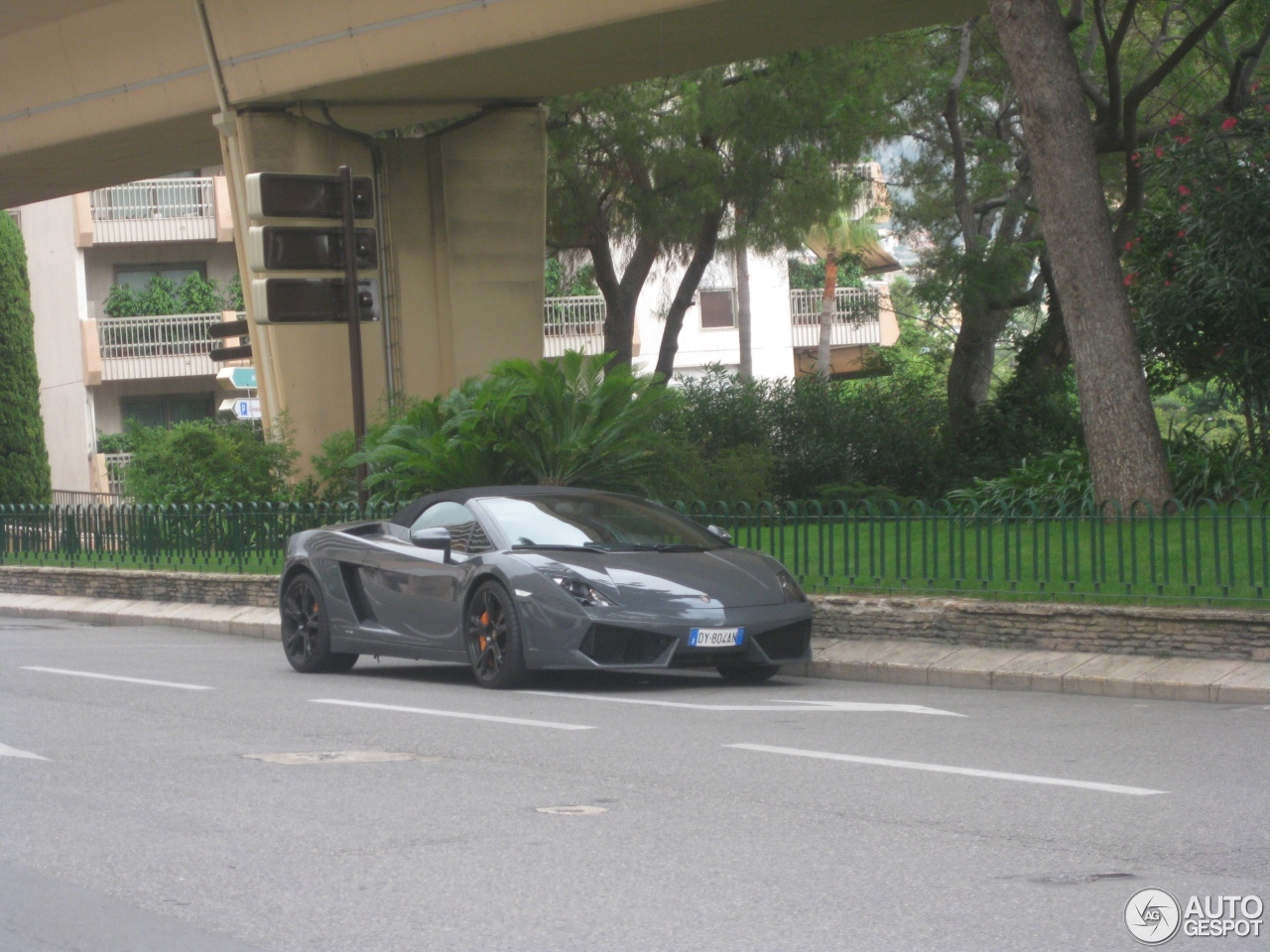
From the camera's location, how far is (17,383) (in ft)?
126

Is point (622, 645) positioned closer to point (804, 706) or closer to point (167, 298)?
point (804, 706)

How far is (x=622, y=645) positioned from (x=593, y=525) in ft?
4.70

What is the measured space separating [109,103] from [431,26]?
6148mm

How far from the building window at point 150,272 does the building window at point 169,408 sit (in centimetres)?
292

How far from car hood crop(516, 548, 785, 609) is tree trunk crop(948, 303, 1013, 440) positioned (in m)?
14.8

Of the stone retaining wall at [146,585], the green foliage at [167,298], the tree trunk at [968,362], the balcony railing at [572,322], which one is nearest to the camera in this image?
the stone retaining wall at [146,585]

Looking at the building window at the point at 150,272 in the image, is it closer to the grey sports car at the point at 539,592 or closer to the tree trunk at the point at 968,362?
the tree trunk at the point at 968,362

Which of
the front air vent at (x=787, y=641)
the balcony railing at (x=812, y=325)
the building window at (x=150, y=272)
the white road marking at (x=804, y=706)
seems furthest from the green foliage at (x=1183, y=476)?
the balcony railing at (x=812, y=325)

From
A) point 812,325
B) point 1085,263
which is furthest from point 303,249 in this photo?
point 812,325

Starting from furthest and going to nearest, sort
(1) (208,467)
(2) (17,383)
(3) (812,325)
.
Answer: (3) (812,325)
(2) (17,383)
(1) (208,467)

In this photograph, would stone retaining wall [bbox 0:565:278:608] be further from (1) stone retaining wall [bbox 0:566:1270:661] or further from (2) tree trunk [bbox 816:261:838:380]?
(2) tree trunk [bbox 816:261:838:380]

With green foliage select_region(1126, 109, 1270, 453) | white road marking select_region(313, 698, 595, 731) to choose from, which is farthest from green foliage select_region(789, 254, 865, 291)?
white road marking select_region(313, 698, 595, 731)

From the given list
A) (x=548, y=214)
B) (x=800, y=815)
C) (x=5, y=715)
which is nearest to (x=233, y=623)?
(x=5, y=715)

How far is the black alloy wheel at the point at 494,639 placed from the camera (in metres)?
11.7
